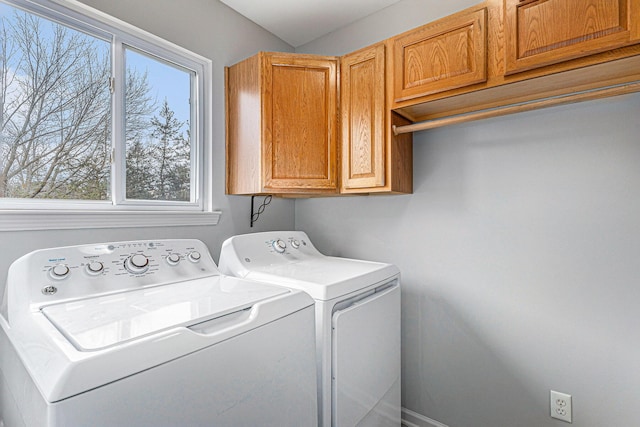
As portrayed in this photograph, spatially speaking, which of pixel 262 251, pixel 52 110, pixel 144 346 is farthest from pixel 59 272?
pixel 262 251

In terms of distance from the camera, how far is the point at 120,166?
1.59 m

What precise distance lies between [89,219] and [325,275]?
42.3 inches

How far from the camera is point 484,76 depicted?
138cm

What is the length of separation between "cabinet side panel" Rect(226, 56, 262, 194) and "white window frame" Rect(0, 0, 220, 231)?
0.13 metres

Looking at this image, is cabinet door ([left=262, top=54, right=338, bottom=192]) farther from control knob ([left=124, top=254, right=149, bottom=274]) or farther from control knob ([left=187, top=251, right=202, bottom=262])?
control knob ([left=124, top=254, right=149, bottom=274])

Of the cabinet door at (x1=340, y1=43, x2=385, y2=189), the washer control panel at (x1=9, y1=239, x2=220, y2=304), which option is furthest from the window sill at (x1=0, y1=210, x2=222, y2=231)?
the cabinet door at (x1=340, y1=43, x2=385, y2=189)

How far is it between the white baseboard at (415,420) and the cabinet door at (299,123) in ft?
4.73

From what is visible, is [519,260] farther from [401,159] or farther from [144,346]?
[144,346]

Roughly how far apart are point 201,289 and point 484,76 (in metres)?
1.45

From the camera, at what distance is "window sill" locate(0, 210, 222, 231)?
1241 millimetres

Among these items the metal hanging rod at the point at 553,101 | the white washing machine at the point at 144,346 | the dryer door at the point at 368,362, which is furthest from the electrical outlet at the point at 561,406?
the metal hanging rod at the point at 553,101

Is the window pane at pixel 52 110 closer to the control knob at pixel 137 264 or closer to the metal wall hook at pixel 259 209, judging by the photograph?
the control knob at pixel 137 264

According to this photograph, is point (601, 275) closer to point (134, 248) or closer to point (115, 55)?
point (134, 248)

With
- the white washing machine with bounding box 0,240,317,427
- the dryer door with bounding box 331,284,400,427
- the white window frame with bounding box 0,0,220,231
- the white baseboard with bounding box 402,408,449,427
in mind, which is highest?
the white window frame with bounding box 0,0,220,231
